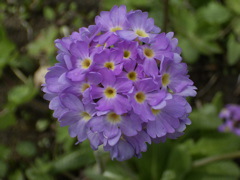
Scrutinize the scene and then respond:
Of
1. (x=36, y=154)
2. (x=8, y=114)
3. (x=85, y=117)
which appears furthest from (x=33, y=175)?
(x=85, y=117)

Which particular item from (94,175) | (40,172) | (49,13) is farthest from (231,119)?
(49,13)

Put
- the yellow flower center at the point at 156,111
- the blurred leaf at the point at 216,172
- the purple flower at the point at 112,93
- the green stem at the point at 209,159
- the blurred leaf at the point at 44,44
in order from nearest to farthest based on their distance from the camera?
the purple flower at the point at 112,93 → the yellow flower center at the point at 156,111 → the green stem at the point at 209,159 → the blurred leaf at the point at 216,172 → the blurred leaf at the point at 44,44

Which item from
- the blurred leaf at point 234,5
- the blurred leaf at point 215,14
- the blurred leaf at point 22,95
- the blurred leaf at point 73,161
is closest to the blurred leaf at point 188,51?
the blurred leaf at point 215,14

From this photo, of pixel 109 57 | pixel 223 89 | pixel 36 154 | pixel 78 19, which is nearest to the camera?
pixel 109 57

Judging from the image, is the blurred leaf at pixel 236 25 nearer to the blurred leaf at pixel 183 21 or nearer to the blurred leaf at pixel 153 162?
the blurred leaf at pixel 183 21

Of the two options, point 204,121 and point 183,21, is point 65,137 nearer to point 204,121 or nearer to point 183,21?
point 204,121

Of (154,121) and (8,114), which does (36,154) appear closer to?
(8,114)
